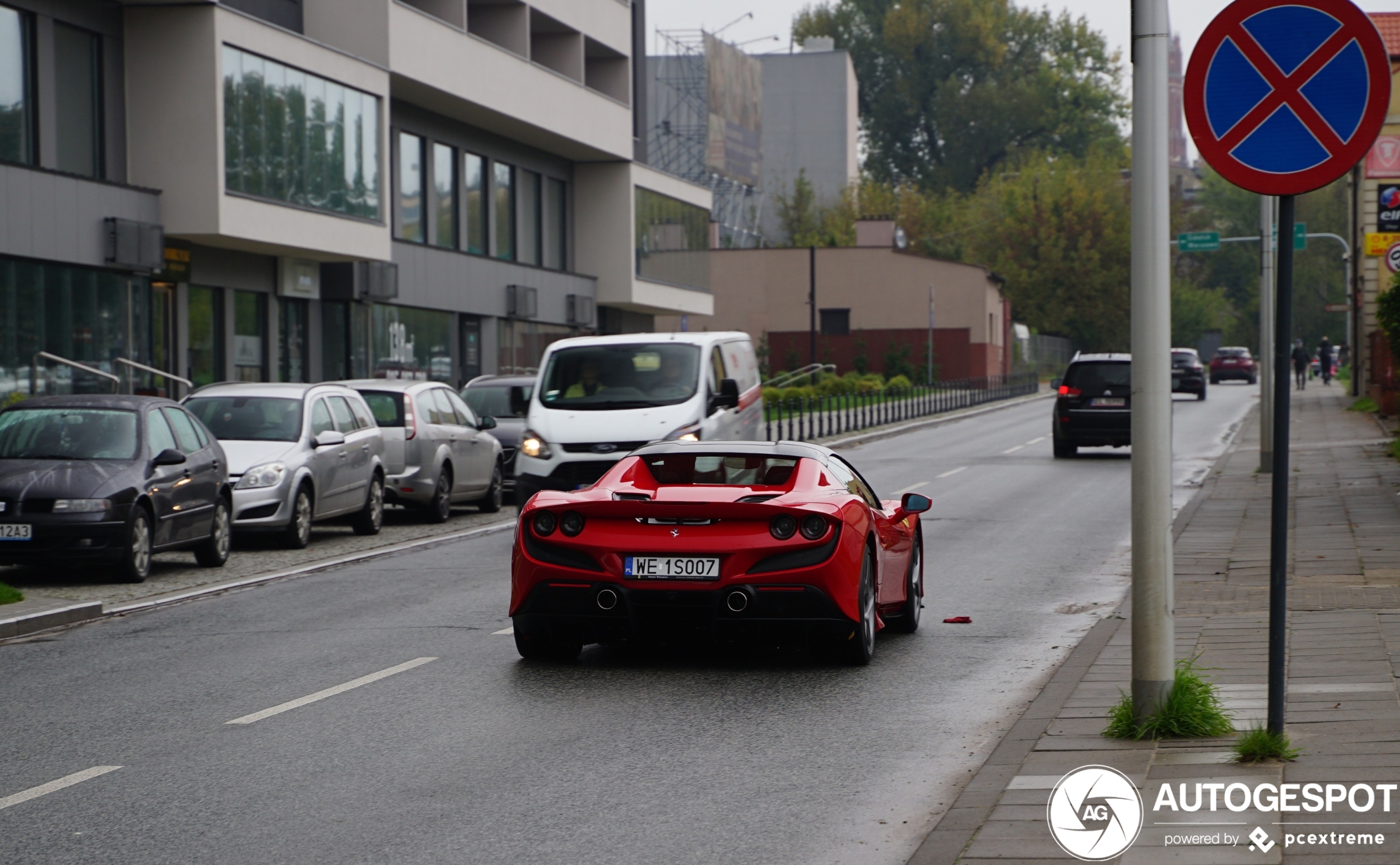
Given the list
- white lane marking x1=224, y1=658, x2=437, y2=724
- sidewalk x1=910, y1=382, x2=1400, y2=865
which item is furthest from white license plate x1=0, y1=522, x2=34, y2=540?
sidewalk x1=910, y1=382, x2=1400, y2=865

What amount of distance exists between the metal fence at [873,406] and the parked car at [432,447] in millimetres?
9168

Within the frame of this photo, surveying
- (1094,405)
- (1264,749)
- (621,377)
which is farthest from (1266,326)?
(1264,749)

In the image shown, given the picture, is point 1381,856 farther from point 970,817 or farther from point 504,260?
point 504,260

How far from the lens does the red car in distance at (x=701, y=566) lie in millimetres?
9344

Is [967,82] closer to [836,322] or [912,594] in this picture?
[836,322]

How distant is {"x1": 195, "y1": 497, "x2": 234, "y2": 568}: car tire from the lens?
1617 cm

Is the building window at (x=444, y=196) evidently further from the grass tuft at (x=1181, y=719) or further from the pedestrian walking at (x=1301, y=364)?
the grass tuft at (x=1181, y=719)

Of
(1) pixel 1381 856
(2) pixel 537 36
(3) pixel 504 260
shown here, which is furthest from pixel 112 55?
(1) pixel 1381 856

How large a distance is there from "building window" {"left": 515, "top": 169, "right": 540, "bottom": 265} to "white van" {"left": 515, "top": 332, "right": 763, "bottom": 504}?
28.1 meters

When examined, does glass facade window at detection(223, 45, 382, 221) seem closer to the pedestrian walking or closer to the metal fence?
the metal fence

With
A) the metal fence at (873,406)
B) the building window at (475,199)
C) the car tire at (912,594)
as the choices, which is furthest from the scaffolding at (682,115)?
the car tire at (912,594)

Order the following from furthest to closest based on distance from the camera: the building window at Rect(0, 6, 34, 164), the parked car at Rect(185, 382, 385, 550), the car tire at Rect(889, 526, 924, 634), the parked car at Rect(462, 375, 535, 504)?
the building window at Rect(0, 6, 34, 164) < the parked car at Rect(462, 375, 535, 504) < the parked car at Rect(185, 382, 385, 550) < the car tire at Rect(889, 526, 924, 634)

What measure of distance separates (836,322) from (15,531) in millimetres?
65388

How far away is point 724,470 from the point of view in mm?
10672
